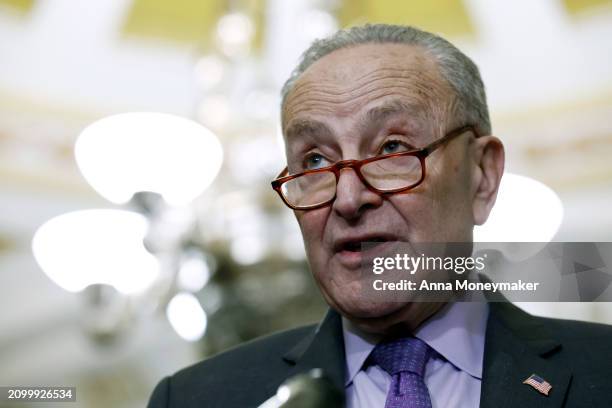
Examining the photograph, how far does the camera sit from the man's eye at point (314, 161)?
1.40m

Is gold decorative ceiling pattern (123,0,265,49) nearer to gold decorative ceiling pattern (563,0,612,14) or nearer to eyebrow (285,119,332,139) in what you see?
gold decorative ceiling pattern (563,0,612,14)

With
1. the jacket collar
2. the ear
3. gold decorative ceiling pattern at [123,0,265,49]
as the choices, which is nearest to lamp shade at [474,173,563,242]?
the ear

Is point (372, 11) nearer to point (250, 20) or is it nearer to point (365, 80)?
point (250, 20)

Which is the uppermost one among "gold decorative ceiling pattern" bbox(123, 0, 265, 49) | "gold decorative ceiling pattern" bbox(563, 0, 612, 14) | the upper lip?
"gold decorative ceiling pattern" bbox(123, 0, 265, 49)

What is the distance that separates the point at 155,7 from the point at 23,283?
5.47 ft

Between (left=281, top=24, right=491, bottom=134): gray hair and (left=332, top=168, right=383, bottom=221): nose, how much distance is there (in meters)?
0.25

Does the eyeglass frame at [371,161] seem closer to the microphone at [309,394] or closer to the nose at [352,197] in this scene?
the nose at [352,197]

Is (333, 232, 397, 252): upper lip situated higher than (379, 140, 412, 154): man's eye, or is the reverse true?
(379, 140, 412, 154): man's eye

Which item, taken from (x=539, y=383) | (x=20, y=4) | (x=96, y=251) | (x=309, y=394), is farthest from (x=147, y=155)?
(x=20, y=4)

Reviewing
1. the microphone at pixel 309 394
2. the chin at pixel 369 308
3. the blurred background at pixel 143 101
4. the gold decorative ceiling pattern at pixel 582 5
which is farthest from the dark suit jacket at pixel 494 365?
the gold decorative ceiling pattern at pixel 582 5

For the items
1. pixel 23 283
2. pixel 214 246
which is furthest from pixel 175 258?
pixel 23 283

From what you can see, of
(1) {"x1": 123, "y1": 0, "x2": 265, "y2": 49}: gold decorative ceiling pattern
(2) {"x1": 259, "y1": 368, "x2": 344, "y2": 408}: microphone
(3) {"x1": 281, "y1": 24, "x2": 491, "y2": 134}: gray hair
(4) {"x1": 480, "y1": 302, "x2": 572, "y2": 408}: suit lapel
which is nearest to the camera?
(2) {"x1": 259, "y1": 368, "x2": 344, "y2": 408}: microphone

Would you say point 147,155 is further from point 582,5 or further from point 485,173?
point 582,5

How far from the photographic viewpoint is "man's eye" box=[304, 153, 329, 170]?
1396 mm
